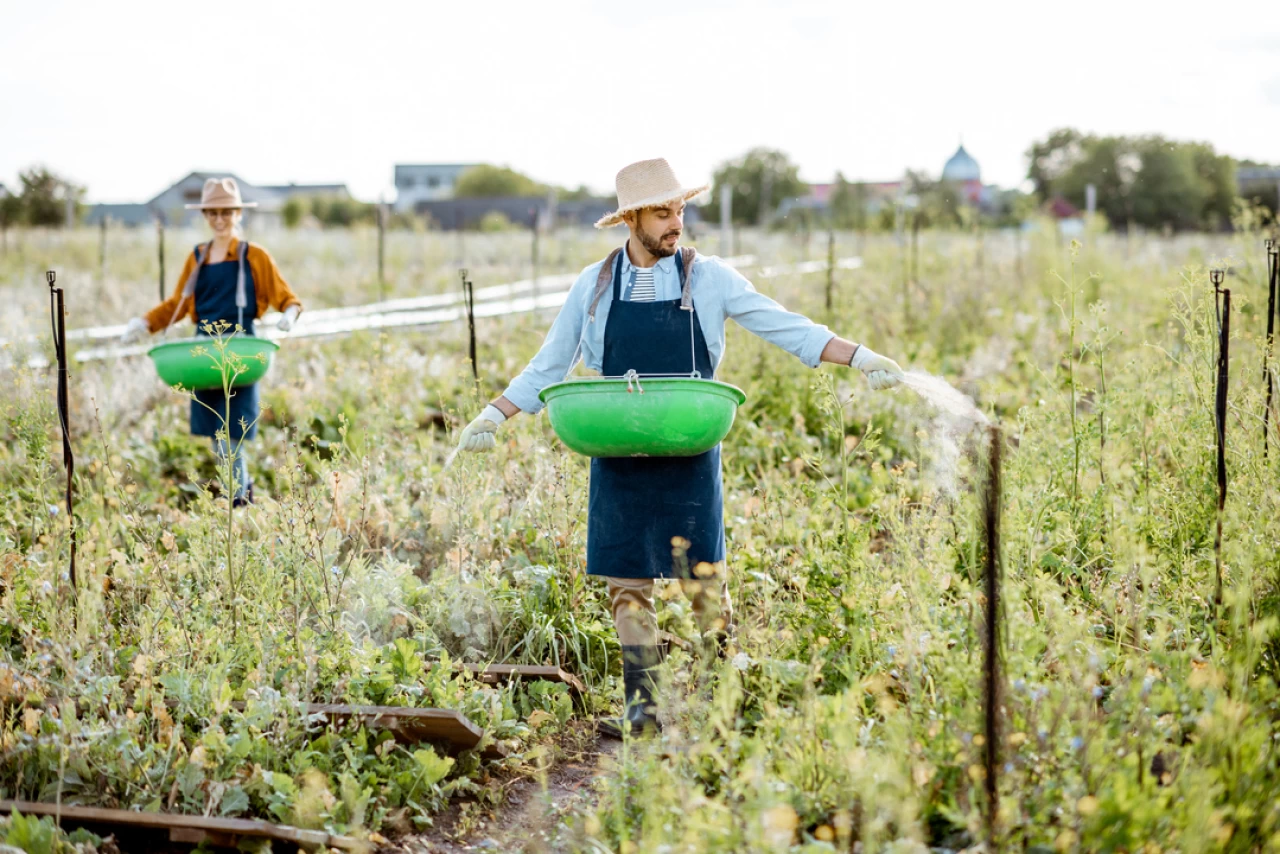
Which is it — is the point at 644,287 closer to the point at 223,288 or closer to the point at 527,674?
Result: the point at 527,674

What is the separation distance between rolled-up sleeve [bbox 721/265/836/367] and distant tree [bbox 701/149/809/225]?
45.2 metres

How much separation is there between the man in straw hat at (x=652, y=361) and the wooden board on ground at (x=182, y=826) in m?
0.90

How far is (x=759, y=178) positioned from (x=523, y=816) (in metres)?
51.2

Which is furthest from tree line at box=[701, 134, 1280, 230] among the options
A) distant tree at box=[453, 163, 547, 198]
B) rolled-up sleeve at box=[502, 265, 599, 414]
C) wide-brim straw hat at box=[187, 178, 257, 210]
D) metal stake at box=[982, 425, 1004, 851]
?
metal stake at box=[982, 425, 1004, 851]

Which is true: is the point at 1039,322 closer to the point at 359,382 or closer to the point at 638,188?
the point at 359,382

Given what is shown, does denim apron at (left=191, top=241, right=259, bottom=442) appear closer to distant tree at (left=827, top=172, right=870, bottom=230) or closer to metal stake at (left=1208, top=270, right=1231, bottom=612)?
metal stake at (left=1208, top=270, right=1231, bottom=612)

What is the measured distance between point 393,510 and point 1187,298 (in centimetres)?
290

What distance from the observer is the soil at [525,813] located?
8.64ft

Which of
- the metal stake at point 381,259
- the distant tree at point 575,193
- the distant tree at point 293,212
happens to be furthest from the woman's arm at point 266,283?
the distant tree at point 575,193

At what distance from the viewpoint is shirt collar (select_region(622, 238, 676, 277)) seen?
3.11m

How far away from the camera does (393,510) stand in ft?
14.3

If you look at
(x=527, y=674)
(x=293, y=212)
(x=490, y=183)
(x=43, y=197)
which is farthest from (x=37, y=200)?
(x=490, y=183)

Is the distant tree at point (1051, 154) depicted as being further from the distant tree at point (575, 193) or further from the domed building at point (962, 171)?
the distant tree at point (575, 193)

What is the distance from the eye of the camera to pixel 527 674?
3.43 metres
